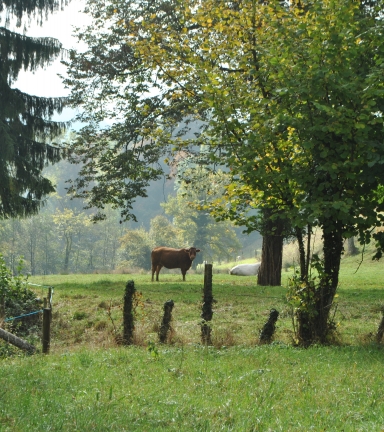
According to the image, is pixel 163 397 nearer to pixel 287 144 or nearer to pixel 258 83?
pixel 287 144

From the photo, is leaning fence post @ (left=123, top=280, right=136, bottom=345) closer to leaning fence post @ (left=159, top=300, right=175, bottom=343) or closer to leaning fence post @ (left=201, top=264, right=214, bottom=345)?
leaning fence post @ (left=159, top=300, right=175, bottom=343)

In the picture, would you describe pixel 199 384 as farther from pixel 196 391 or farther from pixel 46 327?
pixel 46 327

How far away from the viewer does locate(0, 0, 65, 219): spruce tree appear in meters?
27.1

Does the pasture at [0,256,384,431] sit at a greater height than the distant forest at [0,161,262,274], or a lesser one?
lesser

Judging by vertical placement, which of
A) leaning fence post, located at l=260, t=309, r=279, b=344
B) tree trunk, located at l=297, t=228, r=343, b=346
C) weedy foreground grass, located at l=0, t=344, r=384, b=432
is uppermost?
tree trunk, located at l=297, t=228, r=343, b=346

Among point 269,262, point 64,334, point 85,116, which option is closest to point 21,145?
point 85,116

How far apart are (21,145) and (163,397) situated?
879 inches

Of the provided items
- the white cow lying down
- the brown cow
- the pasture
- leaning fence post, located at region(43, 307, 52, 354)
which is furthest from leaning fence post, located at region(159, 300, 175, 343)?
the white cow lying down

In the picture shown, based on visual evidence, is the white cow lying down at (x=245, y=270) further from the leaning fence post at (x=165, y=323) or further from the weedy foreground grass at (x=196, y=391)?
the weedy foreground grass at (x=196, y=391)

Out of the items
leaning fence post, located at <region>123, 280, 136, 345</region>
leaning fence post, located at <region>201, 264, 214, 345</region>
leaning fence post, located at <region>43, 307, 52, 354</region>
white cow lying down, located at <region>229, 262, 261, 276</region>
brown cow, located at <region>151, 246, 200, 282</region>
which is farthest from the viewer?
white cow lying down, located at <region>229, 262, 261, 276</region>

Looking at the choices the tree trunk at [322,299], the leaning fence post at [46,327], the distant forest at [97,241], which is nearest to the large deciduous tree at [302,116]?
the tree trunk at [322,299]

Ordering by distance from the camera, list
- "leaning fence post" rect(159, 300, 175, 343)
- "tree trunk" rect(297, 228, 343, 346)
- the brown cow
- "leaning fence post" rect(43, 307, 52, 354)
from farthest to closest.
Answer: the brown cow < "leaning fence post" rect(159, 300, 175, 343) < "tree trunk" rect(297, 228, 343, 346) < "leaning fence post" rect(43, 307, 52, 354)

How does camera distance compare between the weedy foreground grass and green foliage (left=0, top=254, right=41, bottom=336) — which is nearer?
the weedy foreground grass

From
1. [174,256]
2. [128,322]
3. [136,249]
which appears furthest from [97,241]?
[128,322]
